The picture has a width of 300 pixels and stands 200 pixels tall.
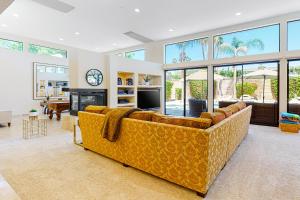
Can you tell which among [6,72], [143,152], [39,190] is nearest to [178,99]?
[143,152]

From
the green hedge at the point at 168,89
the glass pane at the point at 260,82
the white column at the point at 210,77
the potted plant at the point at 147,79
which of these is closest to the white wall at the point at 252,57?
the white column at the point at 210,77

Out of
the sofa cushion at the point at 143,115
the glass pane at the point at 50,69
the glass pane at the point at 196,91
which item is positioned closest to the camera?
the sofa cushion at the point at 143,115

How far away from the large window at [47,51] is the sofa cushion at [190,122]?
341 inches

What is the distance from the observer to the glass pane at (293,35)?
18.0 feet

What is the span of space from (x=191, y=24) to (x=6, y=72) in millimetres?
7731

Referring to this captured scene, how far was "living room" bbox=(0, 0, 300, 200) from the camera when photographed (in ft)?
6.93

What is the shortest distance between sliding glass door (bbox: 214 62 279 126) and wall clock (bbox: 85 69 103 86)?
4462 millimetres

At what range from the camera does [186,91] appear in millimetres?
7914

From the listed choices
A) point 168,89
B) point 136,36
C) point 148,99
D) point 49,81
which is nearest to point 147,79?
point 148,99

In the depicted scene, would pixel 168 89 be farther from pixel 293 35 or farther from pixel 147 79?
pixel 293 35

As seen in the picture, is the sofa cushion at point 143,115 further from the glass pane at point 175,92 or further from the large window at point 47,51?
the large window at point 47,51

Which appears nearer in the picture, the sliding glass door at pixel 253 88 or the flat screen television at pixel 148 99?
the sliding glass door at pixel 253 88

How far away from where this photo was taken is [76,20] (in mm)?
6078

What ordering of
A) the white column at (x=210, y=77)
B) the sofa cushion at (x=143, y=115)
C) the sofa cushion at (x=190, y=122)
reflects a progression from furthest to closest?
the white column at (x=210, y=77), the sofa cushion at (x=143, y=115), the sofa cushion at (x=190, y=122)
